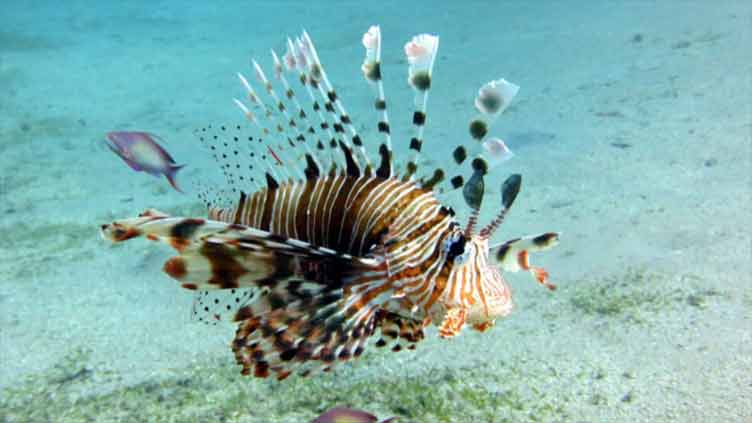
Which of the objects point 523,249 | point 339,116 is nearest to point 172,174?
point 339,116

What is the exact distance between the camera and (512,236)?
15.3 ft

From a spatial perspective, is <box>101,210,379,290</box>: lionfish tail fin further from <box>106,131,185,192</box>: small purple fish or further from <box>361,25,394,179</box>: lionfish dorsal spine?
<box>106,131,185,192</box>: small purple fish

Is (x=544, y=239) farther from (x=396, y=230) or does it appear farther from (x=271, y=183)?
(x=271, y=183)

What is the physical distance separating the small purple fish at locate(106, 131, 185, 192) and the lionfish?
183 centimetres

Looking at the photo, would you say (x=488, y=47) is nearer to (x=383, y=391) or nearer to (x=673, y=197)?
(x=673, y=197)

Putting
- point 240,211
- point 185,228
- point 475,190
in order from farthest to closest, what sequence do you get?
point 240,211
point 475,190
point 185,228

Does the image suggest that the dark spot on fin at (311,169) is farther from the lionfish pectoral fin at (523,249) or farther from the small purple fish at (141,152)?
the small purple fish at (141,152)

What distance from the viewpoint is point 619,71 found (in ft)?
28.1

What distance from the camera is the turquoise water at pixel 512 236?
285 centimetres

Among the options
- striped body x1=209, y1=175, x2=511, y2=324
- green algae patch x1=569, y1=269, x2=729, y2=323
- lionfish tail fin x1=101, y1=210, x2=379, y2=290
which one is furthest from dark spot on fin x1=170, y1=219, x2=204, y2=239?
green algae patch x1=569, y1=269, x2=729, y2=323

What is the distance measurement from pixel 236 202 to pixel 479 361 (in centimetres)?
165

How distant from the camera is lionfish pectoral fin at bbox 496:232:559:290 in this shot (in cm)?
164

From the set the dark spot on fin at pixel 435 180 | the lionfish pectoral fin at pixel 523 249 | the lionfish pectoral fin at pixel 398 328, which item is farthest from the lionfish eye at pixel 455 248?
the dark spot on fin at pixel 435 180

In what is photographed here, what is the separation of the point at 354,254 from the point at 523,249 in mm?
590
